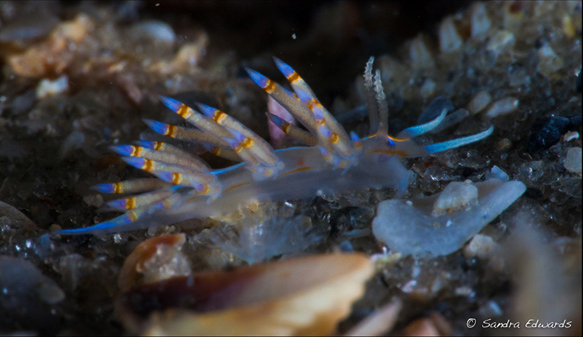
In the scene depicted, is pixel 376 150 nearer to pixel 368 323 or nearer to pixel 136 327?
pixel 368 323

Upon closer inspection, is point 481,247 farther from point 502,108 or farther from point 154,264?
point 154,264

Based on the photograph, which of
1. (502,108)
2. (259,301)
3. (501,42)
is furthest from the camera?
(501,42)

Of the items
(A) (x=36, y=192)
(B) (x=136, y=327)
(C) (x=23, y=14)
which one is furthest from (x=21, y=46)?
(B) (x=136, y=327)

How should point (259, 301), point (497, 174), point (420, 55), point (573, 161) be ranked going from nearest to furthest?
point (259, 301)
point (573, 161)
point (497, 174)
point (420, 55)

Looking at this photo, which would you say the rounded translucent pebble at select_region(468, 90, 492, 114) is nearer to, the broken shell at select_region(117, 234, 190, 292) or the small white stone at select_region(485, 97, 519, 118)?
the small white stone at select_region(485, 97, 519, 118)

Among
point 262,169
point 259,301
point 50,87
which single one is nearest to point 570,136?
point 262,169
